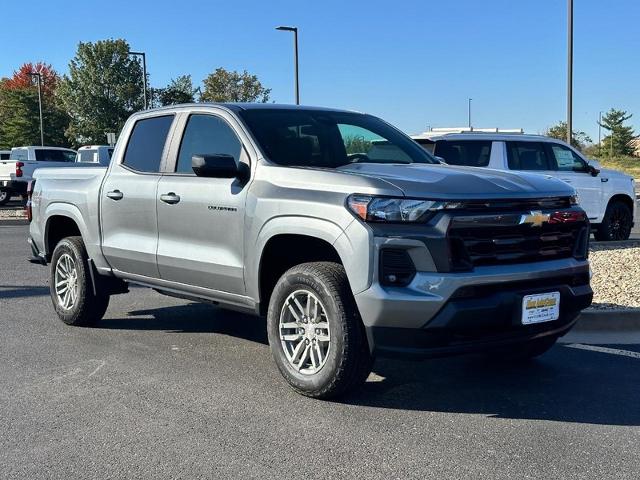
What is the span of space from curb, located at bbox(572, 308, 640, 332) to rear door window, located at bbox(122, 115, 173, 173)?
3.96 meters

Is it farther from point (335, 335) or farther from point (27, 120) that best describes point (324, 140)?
point (27, 120)

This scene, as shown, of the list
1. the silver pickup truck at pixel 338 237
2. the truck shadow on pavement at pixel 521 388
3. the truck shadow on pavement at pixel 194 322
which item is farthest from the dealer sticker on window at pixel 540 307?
the truck shadow on pavement at pixel 194 322

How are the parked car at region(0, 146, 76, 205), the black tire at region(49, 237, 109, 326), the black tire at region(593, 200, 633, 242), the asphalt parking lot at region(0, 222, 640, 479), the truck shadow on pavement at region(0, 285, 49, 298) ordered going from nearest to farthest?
1. the asphalt parking lot at region(0, 222, 640, 479)
2. the black tire at region(49, 237, 109, 326)
3. the truck shadow on pavement at region(0, 285, 49, 298)
4. the black tire at region(593, 200, 633, 242)
5. the parked car at region(0, 146, 76, 205)

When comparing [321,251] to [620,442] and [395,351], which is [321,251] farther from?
[620,442]

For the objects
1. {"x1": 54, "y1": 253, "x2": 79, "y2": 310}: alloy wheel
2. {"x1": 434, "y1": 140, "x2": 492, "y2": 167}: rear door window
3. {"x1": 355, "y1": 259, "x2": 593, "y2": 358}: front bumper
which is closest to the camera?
{"x1": 355, "y1": 259, "x2": 593, "y2": 358}: front bumper

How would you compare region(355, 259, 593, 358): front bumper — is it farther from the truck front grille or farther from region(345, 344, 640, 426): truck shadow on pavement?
region(345, 344, 640, 426): truck shadow on pavement

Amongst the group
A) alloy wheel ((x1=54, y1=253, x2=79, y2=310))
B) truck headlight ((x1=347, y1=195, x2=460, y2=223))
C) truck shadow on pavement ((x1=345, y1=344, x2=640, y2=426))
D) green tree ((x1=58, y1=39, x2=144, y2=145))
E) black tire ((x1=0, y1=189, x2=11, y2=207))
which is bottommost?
truck shadow on pavement ((x1=345, y1=344, x2=640, y2=426))

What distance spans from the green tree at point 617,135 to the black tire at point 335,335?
76109 millimetres

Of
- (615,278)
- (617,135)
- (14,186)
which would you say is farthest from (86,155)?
(617,135)

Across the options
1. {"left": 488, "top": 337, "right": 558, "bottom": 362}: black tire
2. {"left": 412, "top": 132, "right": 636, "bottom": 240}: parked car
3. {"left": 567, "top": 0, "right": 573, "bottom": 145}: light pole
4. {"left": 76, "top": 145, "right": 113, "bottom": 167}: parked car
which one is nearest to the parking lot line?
{"left": 488, "top": 337, "right": 558, "bottom": 362}: black tire

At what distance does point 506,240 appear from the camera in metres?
4.43

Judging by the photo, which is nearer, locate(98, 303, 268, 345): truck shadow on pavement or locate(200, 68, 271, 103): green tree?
locate(98, 303, 268, 345): truck shadow on pavement

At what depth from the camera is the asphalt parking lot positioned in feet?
12.1

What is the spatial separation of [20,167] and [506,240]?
2327 cm
